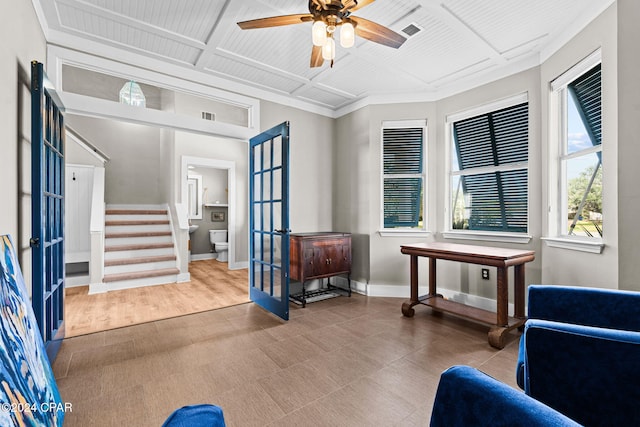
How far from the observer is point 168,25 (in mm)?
2523

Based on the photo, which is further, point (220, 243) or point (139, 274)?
point (220, 243)

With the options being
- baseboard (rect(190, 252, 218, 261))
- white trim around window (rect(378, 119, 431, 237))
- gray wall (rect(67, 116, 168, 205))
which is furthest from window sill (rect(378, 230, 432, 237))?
baseboard (rect(190, 252, 218, 261))

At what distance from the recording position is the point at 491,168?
3.46m

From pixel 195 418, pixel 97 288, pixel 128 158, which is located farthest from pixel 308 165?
pixel 128 158

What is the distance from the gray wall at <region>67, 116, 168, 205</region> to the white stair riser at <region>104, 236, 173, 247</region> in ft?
3.38

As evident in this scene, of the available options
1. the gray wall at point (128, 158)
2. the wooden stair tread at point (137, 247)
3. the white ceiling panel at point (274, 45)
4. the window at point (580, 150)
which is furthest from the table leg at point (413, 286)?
the gray wall at point (128, 158)

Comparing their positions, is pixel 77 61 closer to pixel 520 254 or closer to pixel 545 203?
pixel 520 254

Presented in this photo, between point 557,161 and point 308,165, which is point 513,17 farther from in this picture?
point 308,165

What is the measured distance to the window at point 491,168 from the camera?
3.21 meters

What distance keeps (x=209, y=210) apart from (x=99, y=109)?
4.84 meters

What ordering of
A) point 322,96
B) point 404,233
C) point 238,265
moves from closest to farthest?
point 404,233 → point 322,96 → point 238,265

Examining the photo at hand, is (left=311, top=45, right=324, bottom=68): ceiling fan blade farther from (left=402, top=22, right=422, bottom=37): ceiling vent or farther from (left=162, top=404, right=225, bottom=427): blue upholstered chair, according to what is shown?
(left=162, top=404, right=225, bottom=427): blue upholstered chair

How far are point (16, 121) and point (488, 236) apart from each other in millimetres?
4246

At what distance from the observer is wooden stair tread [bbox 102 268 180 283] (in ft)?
14.4
